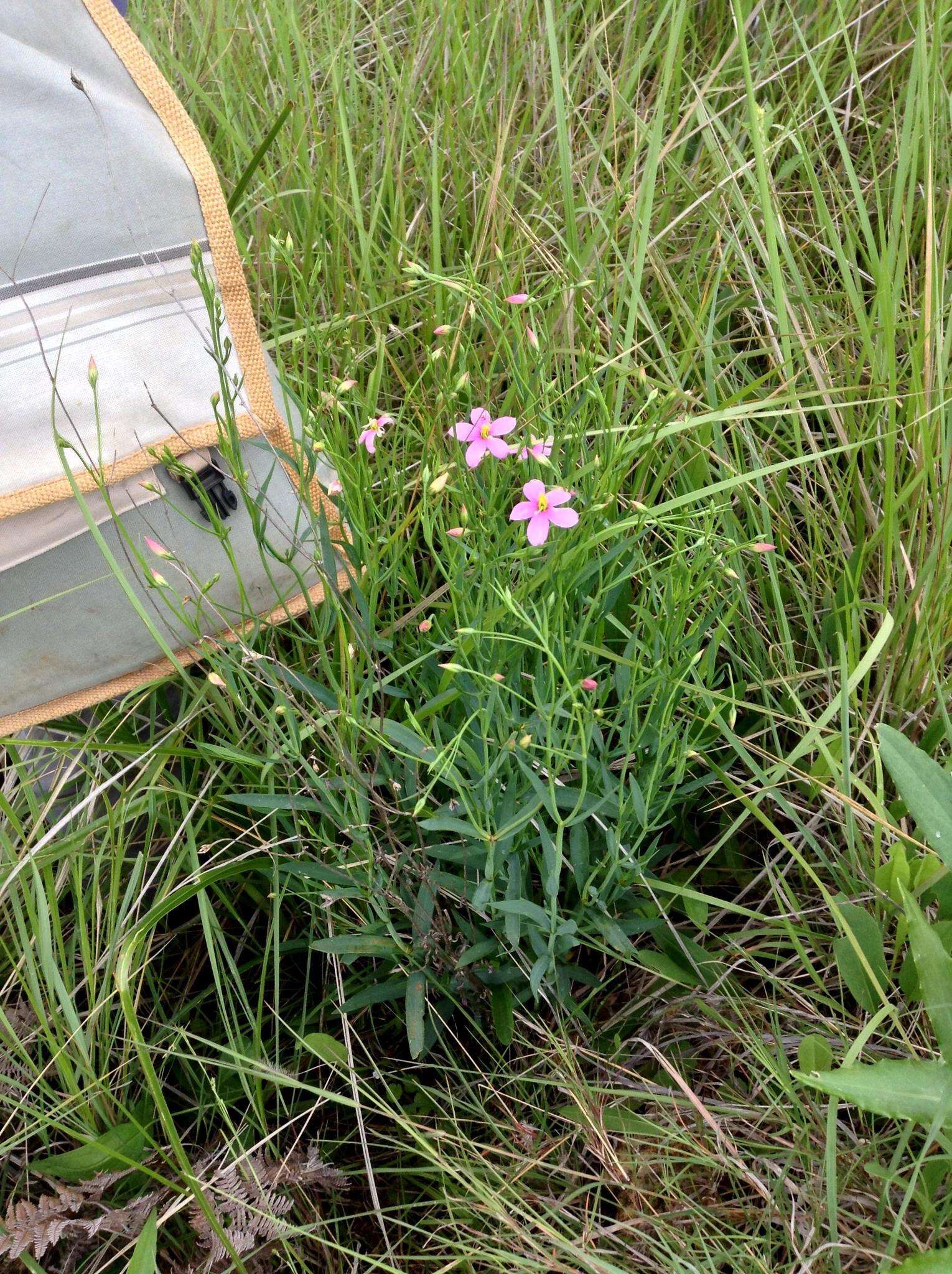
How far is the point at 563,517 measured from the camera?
93cm

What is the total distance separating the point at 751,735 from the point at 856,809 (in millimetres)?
185

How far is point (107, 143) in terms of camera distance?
1210 mm

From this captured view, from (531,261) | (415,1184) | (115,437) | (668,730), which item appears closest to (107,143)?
(115,437)

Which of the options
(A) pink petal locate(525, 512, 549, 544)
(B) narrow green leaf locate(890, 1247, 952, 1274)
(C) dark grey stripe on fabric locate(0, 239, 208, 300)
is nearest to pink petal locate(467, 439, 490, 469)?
(A) pink petal locate(525, 512, 549, 544)

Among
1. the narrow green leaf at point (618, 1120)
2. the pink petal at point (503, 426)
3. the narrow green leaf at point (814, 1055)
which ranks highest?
the pink petal at point (503, 426)

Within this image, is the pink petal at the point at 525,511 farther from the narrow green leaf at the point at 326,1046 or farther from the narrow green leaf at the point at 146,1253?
the narrow green leaf at the point at 146,1253

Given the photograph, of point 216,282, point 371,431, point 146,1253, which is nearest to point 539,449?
point 371,431

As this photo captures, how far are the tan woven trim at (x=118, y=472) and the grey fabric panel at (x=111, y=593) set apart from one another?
0.17ft

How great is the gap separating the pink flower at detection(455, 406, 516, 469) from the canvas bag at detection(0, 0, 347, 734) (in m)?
0.18

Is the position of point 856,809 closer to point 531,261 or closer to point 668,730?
point 668,730

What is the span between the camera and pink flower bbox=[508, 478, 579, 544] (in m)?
0.93

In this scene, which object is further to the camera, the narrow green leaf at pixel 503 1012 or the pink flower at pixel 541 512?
the narrow green leaf at pixel 503 1012

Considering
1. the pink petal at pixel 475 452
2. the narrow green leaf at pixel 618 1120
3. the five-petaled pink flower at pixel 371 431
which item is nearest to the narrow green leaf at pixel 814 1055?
the narrow green leaf at pixel 618 1120

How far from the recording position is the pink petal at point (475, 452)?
1.02m
